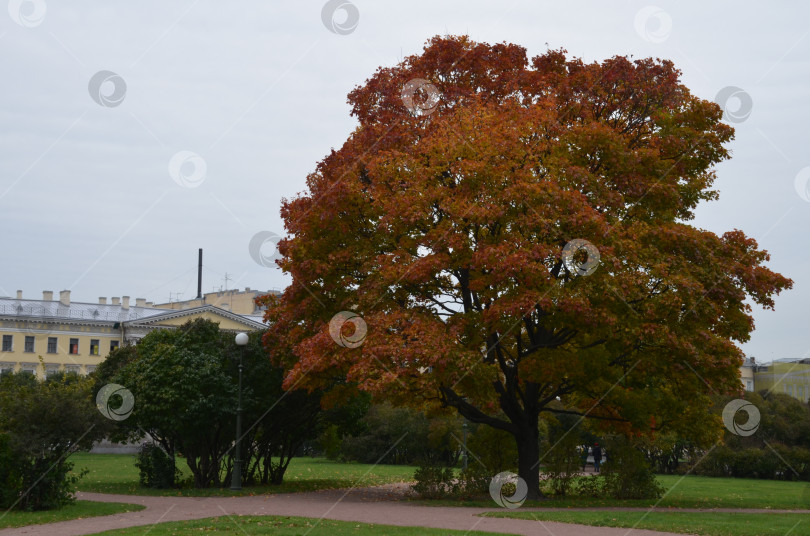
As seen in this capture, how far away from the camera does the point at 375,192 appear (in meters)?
20.9

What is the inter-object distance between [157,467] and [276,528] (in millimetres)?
10969

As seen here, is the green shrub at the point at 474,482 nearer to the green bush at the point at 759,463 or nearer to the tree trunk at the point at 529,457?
the tree trunk at the point at 529,457

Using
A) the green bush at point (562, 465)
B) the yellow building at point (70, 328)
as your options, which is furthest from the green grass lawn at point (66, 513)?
the yellow building at point (70, 328)

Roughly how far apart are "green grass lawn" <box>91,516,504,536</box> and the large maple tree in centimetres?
368

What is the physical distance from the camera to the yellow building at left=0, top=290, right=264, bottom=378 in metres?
74.7

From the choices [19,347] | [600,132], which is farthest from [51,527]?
[19,347]

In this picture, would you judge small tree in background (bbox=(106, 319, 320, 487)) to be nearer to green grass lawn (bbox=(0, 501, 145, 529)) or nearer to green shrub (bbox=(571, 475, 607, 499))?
green grass lawn (bbox=(0, 501, 145, 529))

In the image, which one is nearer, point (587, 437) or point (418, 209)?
point (418, 209)

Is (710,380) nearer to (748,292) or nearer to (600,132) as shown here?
(748,292)

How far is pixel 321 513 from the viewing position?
59.4 feet

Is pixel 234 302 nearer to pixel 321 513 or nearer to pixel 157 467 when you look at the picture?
pixel 157 467

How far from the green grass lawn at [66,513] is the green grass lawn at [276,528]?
2313 millimetres

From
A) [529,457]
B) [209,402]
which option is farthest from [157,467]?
[529,457]

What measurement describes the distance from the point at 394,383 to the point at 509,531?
4828mm
